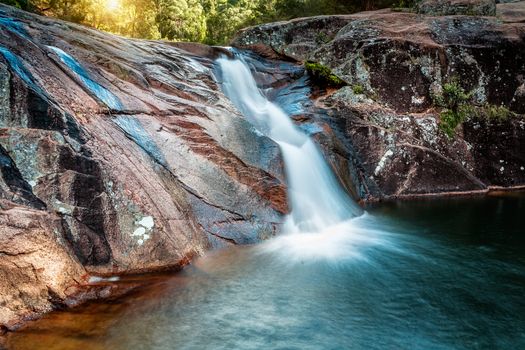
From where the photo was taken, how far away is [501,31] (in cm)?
1193

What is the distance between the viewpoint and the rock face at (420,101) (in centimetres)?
1041

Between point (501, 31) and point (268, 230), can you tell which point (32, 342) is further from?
point (501, 31)

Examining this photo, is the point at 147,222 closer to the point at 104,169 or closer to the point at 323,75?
the point at 104,169

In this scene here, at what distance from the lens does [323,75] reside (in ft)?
38.2

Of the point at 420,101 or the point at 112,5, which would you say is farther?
the point at 112,5

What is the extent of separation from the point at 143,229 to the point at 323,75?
8152 millimetres

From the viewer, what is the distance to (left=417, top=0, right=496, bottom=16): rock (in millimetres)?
13250

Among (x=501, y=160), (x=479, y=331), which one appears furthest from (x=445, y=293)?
(x=501, y=160)

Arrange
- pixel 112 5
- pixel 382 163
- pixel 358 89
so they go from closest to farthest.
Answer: pixel 382 163 < pixel 358 89 < pixel 112 5

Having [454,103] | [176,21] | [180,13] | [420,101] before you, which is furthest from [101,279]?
[180,13]

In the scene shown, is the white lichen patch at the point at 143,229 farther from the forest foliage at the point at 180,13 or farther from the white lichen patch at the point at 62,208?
the forest foliage at the point at 180,13

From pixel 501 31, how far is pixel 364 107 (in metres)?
5.09

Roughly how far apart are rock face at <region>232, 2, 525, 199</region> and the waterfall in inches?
33.6

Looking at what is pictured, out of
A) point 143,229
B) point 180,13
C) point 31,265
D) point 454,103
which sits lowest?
point 31,265
